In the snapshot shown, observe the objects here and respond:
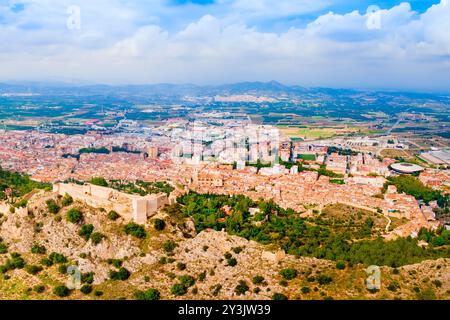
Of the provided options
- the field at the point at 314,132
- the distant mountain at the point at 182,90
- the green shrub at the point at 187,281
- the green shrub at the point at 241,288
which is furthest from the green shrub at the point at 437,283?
the distant mountain at the point at 182,90

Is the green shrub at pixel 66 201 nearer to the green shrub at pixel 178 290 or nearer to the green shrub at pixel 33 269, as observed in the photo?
the green shrub at pixel 33 269

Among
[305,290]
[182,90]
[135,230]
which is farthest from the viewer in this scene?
[182,90]

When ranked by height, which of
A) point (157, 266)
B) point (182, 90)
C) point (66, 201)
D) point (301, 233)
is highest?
point (182, 90)

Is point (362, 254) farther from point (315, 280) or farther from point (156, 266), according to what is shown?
point (156, 266)

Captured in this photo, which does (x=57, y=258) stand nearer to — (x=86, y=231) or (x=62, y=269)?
(x=62, y=269)

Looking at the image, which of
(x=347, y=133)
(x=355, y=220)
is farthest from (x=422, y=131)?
(x=355, y=220)

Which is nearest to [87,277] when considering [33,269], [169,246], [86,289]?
[86,289]

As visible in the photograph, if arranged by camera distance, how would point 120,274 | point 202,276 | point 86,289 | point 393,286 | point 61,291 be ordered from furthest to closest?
1. point 120,274
2. point 202,276
3. point 86,289
4. point 61,291
5. point 393,286
